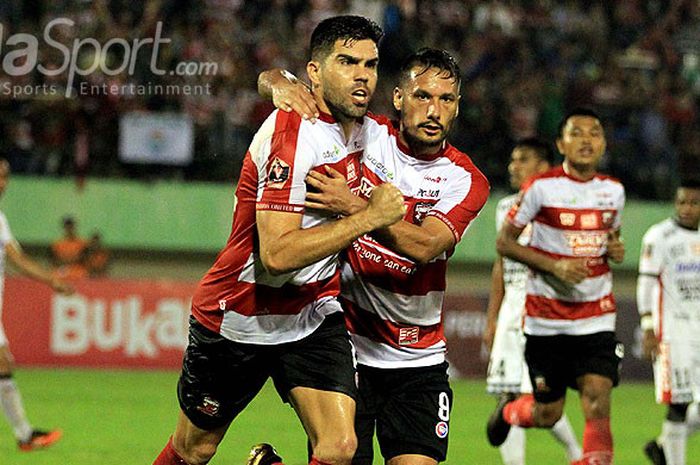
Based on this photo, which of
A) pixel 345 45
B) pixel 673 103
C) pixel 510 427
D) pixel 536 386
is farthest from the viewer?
pixel 673 103

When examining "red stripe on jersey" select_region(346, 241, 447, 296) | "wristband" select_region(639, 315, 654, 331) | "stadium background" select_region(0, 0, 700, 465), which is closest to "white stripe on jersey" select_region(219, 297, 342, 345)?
"red stripe on jersey" select_region(346, 241, 447, 296)

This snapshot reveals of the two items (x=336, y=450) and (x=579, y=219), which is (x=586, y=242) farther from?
(x=336, y=450)

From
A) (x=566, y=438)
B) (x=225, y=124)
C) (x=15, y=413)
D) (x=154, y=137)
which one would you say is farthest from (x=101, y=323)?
(x=566, y=438)

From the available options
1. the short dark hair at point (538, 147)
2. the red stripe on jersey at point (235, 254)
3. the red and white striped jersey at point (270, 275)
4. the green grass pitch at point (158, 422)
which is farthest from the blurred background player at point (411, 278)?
the short dark hair at point (538, 147)

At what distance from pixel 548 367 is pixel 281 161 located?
3548 mm

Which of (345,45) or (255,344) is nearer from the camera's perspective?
(345,45)

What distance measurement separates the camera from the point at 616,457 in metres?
10.1

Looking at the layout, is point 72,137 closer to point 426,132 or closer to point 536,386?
point 536,386

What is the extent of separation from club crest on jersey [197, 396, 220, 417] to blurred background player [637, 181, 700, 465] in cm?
417

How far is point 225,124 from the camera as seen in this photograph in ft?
56.3

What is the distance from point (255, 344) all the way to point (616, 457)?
17.0 feet

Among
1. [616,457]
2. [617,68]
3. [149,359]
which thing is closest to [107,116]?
[149,359]

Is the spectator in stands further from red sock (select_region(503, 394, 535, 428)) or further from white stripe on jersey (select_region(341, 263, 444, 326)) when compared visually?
white stripe on jersey (select_region(341, 263, 444, 326))

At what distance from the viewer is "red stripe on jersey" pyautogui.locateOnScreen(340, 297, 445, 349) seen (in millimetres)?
5961
